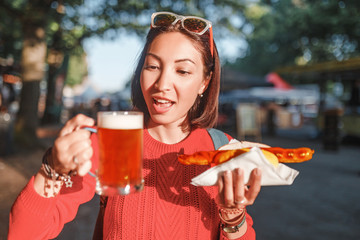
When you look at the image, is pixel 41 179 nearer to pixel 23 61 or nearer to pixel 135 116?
pixel 135 116

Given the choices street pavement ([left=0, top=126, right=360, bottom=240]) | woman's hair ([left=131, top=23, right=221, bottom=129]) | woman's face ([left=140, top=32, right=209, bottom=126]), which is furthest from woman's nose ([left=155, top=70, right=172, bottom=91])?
street pavement ([left=0, top=126, right=360, bottom=240])

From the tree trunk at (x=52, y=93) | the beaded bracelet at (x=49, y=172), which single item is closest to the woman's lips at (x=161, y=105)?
the beaded bracelet at (x=49, y=172)

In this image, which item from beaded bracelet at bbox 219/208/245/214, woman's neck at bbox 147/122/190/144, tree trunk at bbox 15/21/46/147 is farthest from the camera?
tree trunk at bbox 15/21/46/147

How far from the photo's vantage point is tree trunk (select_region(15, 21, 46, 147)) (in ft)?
28.1

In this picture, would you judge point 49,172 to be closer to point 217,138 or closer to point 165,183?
point 165,183

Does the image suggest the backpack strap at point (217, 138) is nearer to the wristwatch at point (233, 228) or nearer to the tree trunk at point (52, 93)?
the wristwatch at point (233, 228)

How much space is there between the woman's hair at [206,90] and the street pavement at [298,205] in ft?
8.97

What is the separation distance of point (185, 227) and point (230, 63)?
3651cm

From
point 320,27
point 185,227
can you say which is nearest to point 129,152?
point 185,227

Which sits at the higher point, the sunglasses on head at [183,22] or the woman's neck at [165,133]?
A: the sunglasses on head at [183,22]

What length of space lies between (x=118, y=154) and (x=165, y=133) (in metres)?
0.59

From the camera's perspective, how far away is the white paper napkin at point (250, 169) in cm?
115

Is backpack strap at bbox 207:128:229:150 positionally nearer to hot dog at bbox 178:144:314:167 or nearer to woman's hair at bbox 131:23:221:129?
woman's hair at bbox 131:23:221:129

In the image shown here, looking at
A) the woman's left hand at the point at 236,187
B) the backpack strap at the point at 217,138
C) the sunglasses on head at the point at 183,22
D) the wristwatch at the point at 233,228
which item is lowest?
the wristwatch at the point at 233,228
